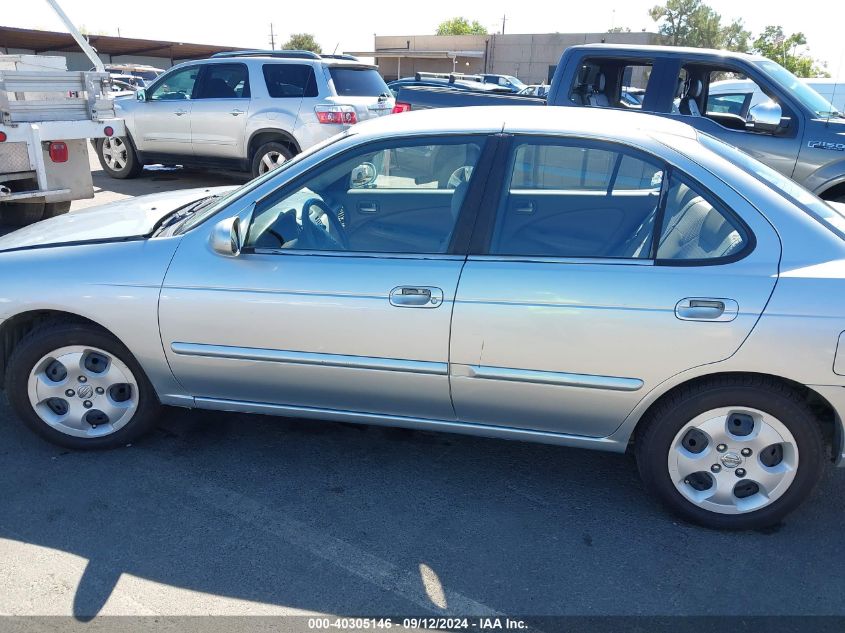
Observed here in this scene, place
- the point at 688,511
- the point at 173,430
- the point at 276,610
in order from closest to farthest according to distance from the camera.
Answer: the point at 276,610, the point at 688,511, the point at 173,430

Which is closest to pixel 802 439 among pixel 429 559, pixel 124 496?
pixel 429 559

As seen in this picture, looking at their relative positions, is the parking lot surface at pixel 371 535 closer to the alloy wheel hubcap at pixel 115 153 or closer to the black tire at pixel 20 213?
the black tire at pixel 20 213

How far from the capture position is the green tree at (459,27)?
8681 centimetres

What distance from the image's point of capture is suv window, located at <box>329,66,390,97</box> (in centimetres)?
995

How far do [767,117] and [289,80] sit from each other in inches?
240

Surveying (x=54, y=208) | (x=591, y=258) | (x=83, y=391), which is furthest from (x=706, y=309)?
(x=54, y=208)

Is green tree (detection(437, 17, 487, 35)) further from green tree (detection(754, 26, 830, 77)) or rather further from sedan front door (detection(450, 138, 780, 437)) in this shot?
sedan front door (detection(450, 138, 780, 437))

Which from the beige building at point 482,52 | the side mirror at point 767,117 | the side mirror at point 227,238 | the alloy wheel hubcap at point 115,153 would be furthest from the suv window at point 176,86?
the beige building at point 482,52

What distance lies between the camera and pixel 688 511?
3037 millimetres

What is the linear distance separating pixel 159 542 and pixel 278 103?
7.82 meters

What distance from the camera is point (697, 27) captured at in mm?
61312

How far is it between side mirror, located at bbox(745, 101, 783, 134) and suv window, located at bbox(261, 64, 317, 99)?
18.2 feet

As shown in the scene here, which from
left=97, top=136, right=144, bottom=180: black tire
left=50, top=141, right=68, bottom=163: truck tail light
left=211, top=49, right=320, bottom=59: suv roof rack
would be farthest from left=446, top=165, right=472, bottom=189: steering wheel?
left=97, top=136, right=144, bottom=180: black tire

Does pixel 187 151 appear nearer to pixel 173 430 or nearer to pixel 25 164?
pixel 25 164
